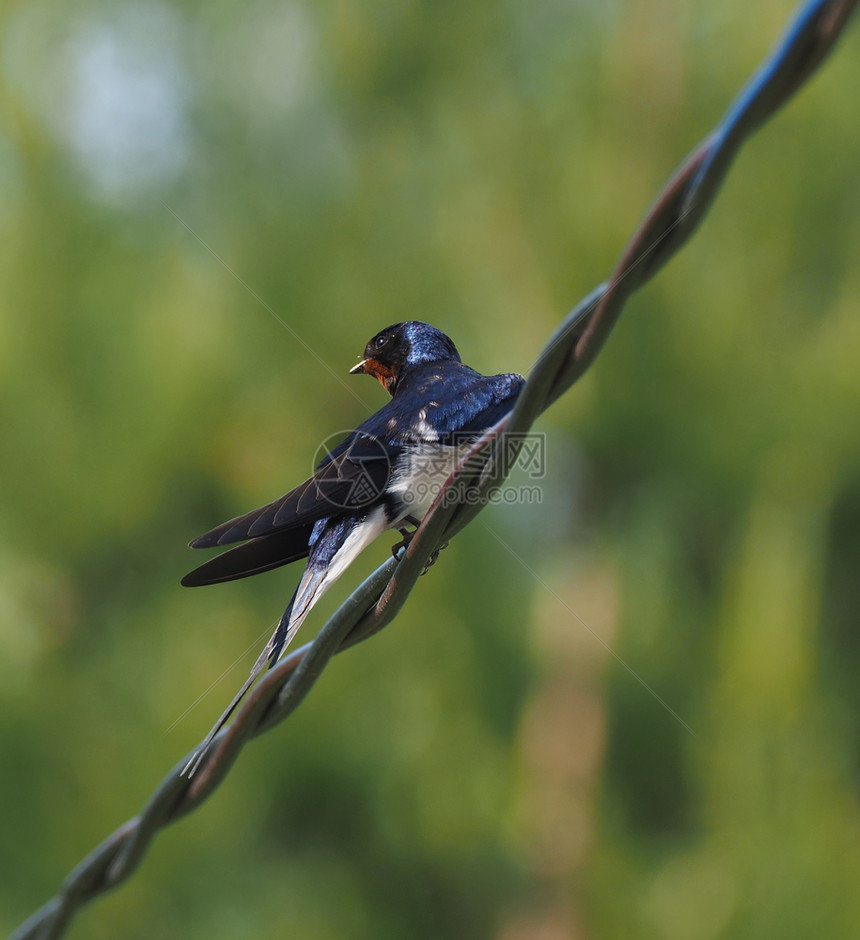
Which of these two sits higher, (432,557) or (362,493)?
(362,493)

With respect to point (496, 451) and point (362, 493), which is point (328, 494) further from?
point (496, 451)

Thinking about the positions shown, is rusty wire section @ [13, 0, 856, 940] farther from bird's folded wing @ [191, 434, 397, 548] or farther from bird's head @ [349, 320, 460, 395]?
bird's head @ [349, 320, 460, 395]

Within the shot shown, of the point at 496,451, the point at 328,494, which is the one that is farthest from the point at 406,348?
the point at 496,451

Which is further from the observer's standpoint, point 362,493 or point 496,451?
point 362,493

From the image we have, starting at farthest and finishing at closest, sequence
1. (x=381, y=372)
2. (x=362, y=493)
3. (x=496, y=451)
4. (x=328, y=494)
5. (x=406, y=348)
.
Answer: (x=381, y=372) < (x=406, y=348) < (x=362, y=493) < (x=328, y=494) < (x=496, y=451)

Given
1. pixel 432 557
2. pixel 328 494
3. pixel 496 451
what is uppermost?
pixel 328 494

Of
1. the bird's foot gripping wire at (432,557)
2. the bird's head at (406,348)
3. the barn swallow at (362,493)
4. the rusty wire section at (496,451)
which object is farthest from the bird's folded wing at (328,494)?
the bird's head at (406,348)
